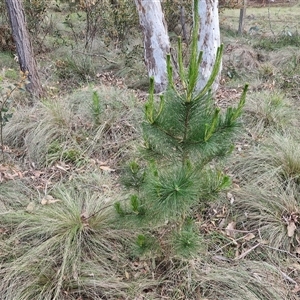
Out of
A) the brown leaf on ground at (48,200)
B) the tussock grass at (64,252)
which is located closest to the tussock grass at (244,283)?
the tussock grass at (64,252)

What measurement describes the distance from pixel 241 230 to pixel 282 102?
2180 millimetres

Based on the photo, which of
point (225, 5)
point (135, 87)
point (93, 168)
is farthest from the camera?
point (225, 5)

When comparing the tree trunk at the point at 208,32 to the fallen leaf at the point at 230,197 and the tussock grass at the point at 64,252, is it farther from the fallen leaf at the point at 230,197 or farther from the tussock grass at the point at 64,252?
the tussock grass at the point at 64,252

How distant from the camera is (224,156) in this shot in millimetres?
1969

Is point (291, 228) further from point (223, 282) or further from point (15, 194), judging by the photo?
point (15, 194)

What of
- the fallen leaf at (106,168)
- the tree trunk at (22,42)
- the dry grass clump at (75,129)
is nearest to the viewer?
the fallen leaf at (106,168)

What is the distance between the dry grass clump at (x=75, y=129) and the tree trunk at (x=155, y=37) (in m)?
0.77

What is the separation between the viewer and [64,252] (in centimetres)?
232

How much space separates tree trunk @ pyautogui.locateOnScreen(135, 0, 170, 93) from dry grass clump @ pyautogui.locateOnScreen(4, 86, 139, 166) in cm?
77

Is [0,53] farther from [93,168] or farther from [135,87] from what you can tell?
[93,168]

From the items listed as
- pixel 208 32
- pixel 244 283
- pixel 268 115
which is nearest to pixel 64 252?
pixel 244 283

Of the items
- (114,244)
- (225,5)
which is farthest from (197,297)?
(225,5)

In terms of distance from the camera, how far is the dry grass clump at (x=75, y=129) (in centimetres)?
366

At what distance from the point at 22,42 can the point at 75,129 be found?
64.7 inches
